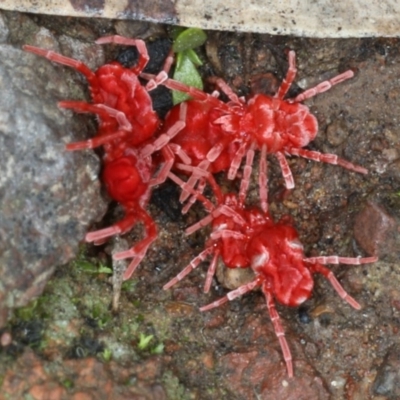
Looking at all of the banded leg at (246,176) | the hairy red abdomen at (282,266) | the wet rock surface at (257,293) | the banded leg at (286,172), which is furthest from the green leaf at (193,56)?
the hairy red abdomen at (282,266)

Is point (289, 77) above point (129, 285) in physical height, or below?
above

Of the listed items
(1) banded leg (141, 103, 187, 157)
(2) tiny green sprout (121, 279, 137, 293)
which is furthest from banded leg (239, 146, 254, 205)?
(2) tiny green sprout (121, 279, 137, 293)

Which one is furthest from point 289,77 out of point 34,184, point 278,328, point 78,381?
point 78,381

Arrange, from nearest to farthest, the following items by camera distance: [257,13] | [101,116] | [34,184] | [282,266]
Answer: [34,184] → [101,116] → [257,13] → [282,266]

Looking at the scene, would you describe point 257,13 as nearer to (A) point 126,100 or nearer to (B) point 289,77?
(B) point 289,77

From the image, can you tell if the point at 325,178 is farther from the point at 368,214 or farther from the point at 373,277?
the point at 373,277

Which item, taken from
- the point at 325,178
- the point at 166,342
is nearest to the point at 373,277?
the point at 325,178

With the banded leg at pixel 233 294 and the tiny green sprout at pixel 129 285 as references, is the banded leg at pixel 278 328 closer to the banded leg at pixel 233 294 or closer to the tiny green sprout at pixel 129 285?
the banded leg at pixel 233 294
